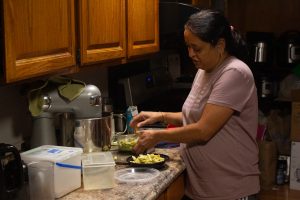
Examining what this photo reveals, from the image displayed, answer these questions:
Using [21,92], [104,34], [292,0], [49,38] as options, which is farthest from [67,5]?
[292,0]

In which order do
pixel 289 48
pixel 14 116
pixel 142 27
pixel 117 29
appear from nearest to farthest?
pixel 14 116, pixel 117 29, pixel 142 27, pixel 289 48

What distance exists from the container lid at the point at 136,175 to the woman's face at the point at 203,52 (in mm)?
519

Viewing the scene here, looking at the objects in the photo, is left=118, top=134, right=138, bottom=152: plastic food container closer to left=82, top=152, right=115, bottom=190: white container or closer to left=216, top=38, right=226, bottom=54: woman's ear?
left=82, top=152, right=115, bottom=190: white container

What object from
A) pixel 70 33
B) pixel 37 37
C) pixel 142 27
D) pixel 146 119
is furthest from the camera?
pixel 142 27

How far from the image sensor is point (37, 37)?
1.40 m

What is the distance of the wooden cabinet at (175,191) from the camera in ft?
5.96

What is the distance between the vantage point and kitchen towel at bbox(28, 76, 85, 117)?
5.81 ft

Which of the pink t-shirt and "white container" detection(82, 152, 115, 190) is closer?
"white container" detection(82, 152, 115, 190)

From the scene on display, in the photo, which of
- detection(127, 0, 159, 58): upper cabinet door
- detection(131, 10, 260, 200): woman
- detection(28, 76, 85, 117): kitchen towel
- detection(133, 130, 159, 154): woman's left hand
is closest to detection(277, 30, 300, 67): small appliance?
detection(127, 0, 159, 58): upper cabinet door

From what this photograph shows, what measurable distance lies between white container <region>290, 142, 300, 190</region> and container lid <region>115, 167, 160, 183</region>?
205cm

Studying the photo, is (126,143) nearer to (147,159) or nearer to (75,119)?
(147,159)

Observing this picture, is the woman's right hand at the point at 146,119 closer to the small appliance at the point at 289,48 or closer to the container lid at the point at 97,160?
the container lid at the point at 97,160

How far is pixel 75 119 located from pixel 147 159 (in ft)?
1.23

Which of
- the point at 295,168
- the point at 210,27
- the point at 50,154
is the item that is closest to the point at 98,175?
the point at 50,154
